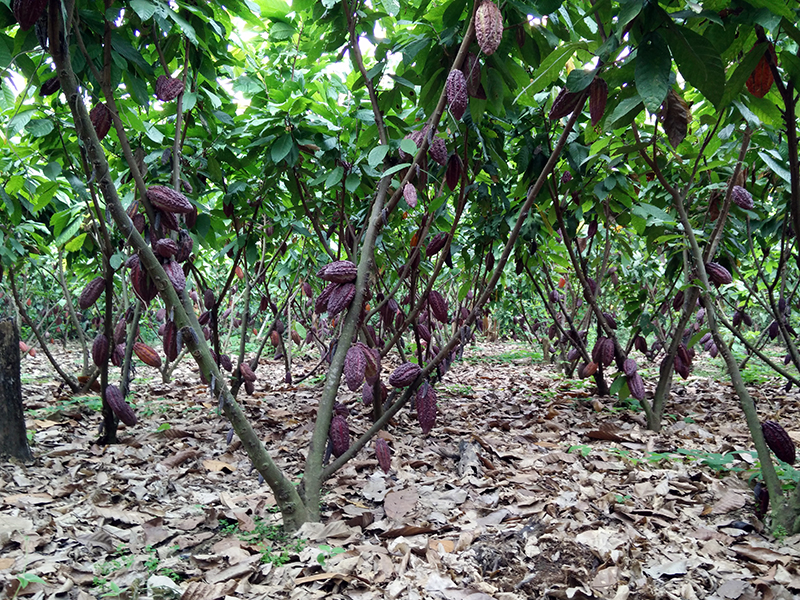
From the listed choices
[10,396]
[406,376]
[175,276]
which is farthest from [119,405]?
[406,376]

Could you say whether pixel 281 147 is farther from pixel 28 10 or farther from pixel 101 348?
pixel 101 348

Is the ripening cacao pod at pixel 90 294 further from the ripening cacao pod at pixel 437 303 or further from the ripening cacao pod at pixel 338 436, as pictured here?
the ripening cacao pod at pixel 437 303

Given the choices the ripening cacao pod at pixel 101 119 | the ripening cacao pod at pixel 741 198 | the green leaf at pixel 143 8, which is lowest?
the ripening cacao pod at pixel 741 198

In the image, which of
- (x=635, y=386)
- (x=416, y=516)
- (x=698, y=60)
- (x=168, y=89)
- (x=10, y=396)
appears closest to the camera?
(x=698, y=60)

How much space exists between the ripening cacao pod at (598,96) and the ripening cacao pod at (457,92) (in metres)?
0.32

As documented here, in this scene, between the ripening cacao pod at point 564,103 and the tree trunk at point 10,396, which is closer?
the ripening cacao pod at point 564,103

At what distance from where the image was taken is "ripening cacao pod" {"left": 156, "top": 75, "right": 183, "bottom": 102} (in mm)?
1592

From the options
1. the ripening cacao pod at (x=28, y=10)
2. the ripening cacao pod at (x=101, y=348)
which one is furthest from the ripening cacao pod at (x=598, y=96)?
the ripening cacao pod at (x=101, y=348)

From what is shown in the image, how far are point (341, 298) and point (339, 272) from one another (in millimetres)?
79

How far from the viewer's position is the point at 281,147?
6.51 ft

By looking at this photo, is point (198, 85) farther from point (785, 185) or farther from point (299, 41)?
point (785, 185)

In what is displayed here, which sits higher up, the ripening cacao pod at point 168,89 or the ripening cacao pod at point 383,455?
the ripening cacao pod at point 168,89

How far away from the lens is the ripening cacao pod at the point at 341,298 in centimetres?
154

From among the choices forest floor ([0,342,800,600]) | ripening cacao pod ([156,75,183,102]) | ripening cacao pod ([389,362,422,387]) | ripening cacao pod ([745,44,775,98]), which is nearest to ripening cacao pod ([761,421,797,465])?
forest floor ([0,342,800,600])
